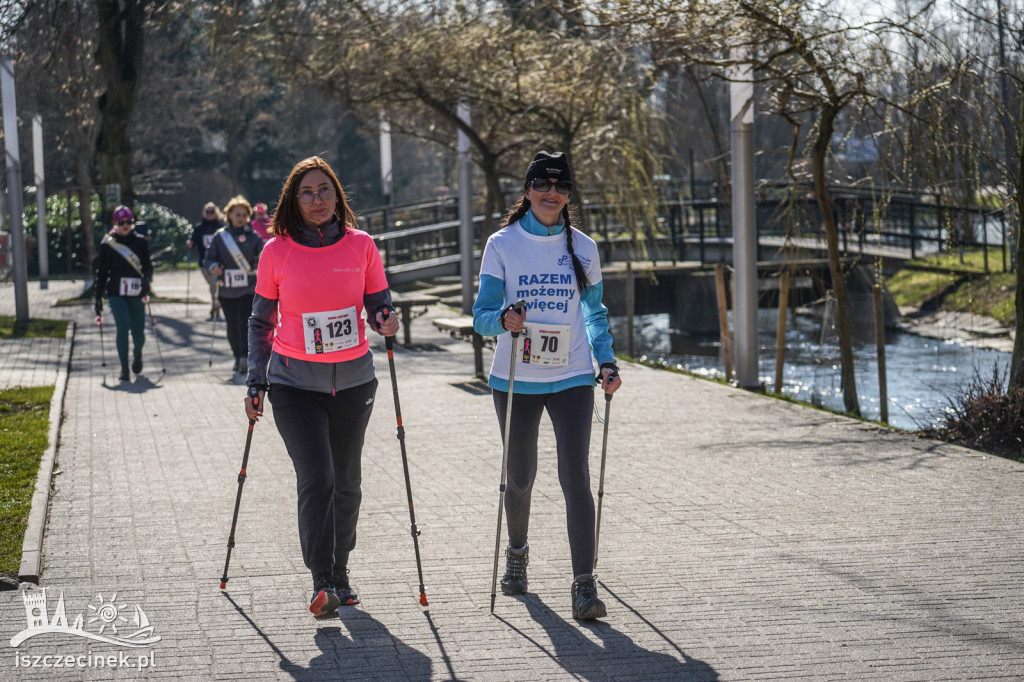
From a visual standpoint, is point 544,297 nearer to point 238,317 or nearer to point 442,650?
point 442,650

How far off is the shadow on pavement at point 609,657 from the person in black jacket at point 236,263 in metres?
8.57

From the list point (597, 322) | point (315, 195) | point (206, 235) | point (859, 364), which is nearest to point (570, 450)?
point (597, 322)

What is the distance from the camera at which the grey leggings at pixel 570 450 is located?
213 inches

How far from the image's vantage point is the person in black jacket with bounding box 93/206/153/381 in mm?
13375

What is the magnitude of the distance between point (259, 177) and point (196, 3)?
40.6 meters

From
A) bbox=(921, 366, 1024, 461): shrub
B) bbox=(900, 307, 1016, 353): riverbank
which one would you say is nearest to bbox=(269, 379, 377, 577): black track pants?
bbox=(921, 366, 1024, 461): shrub

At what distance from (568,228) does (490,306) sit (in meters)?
0.50

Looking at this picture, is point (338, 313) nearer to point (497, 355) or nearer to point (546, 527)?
point (497, 355)

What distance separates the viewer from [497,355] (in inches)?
222

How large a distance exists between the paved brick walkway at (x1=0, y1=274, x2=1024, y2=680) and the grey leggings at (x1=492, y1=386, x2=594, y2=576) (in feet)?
1.14

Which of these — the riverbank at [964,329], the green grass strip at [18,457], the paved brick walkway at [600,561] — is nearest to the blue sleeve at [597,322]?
the paved brick walkway at [600,561]

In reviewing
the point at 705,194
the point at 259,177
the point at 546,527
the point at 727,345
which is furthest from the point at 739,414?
the point at 259,177

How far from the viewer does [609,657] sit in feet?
16.1

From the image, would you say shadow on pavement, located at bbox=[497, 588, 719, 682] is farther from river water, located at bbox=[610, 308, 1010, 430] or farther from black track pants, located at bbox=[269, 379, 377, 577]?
river water, located at bbox=[610, 308, 1010, 430]
